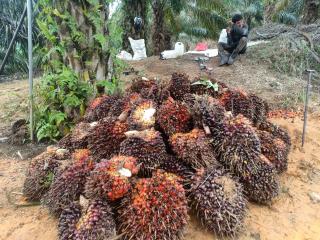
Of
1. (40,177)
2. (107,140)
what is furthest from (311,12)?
(40,177)

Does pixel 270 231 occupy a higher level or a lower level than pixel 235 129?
lower

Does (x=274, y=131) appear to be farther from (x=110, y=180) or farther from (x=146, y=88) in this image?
(x=110, y=180)

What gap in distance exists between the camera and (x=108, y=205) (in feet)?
5.86

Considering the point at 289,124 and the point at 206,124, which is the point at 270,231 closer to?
the point at 206,124

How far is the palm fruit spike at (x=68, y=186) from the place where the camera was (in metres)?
1.96

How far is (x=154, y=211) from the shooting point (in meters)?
1.75

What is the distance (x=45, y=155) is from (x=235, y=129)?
141 centimetres

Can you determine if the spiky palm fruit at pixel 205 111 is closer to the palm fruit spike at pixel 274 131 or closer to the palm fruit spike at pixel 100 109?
the palm fruit spike at pixel 274 131

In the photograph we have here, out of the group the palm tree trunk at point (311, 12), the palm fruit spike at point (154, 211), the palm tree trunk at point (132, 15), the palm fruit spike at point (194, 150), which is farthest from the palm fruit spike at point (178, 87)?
the palm tree trunk at point (311, 12)

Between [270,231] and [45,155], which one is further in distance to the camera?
[45,155]

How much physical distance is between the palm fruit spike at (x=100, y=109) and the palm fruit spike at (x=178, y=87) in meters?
0.52

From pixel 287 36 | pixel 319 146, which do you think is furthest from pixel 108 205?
pixel 287 36

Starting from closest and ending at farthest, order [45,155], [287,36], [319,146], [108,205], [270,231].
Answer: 1. [108,205]
2. [270,231]
3. [45,155]
4. [319,146]
5. [287,36]

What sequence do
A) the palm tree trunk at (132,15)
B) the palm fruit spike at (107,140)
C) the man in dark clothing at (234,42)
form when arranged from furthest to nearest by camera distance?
the palm tree trunk at (132,15), the man in dark clothing at (234,42), the palm fruit spike at (107,140)
